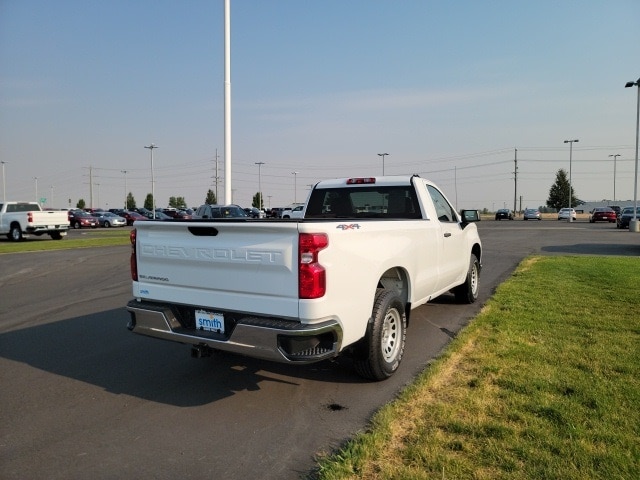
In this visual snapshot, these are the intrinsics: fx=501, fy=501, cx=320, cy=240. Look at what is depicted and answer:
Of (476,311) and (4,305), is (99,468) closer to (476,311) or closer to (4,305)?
(476,311)

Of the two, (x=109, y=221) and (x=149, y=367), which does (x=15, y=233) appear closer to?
(x=149, y=367)

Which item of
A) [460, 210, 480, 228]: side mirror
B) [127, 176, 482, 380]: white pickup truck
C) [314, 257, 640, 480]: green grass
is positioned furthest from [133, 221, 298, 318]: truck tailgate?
[460, 210, 480, 228]: side mirror

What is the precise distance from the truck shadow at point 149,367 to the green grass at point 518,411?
1111 millimetres

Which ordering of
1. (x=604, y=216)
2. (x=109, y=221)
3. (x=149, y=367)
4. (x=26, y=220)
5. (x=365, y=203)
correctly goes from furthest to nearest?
(x=109, y=221)
(x=604, y=216)
(x=26, y=220)
(x=365, y=203)
(x=149, y=367)

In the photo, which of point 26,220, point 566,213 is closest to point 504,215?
point 566,213

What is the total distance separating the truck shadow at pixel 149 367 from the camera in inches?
180

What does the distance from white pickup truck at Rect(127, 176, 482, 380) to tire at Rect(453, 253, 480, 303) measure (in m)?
2.61

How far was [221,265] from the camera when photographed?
4.14m

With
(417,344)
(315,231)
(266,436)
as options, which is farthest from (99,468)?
(417,344)

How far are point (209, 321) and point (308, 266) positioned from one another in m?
1.09

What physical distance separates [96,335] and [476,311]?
213 inches

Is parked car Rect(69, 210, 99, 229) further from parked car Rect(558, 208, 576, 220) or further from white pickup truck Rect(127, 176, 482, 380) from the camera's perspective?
parked car Rect(558, 208, 576, 220)

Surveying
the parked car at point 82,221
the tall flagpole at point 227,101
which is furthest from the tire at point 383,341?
the parked car at point 82,221

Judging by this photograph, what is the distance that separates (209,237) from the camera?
4.22 m
